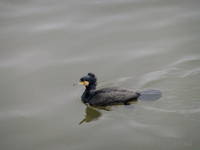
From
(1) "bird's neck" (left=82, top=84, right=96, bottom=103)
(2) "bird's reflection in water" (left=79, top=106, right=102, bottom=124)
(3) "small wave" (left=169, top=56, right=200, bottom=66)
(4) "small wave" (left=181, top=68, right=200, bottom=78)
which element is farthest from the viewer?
(3) "small wave" (left=169, top=56, right=200, bottom=66)

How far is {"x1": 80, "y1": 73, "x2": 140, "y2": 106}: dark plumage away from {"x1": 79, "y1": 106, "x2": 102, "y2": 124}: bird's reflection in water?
15cm

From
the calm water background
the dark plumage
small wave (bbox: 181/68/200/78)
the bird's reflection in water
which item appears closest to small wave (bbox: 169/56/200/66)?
the calm water background

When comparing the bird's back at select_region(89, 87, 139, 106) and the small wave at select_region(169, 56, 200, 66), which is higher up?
the small wave at select_region(169, 56, 200, 66)

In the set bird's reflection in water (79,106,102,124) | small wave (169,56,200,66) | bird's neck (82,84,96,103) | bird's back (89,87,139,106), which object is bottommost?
bird's reflection in water (79,106,102,124)

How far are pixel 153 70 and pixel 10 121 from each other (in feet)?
12.5

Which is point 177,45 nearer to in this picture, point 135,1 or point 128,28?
point 128,28

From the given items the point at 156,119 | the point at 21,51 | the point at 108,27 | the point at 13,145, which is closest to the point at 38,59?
the point at 21,51

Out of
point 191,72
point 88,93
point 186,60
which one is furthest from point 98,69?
point 191,72

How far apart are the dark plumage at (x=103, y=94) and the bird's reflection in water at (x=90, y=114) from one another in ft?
0.49

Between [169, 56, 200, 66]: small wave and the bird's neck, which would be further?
[169, 56, 200, 66]: small wave

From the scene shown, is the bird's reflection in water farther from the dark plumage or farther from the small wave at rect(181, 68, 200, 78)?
the small wave at rect(181, 68, 200, 78)

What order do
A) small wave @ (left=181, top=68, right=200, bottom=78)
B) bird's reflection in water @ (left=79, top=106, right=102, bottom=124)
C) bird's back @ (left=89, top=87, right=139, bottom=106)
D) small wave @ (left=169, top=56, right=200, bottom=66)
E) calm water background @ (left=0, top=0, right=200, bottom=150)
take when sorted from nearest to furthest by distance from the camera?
calm water background @ (left=0, top=0, right=200, bottom=150) → bird's reflection in water @ (left=79, top=106, right=102, bottom=124) → bird's back @ (left=89, top=87, right=139, bottom=106) → small wave @ (left=181, top=68, right=200, bottom=78) → small wave @ (left=169, top=56, right=200, bottom=66)

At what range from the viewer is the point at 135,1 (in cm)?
1427

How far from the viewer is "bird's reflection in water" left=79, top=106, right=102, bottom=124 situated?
953 cm
